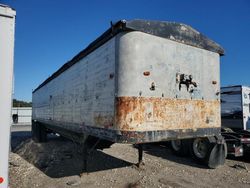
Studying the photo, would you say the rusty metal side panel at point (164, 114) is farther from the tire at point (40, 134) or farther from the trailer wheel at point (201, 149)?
the tire at point (40, 134)

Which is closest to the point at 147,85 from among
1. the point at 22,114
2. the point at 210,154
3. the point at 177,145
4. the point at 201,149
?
the point at 210,154

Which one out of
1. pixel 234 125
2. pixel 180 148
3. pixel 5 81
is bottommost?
pixel 180 148

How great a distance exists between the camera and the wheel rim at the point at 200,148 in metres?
7.74

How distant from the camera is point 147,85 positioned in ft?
17.8

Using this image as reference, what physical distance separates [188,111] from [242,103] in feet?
13.8

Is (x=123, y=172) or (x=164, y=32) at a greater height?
(x=164, y=32)

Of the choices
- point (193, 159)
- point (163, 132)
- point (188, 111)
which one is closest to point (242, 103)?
point (193, 159)

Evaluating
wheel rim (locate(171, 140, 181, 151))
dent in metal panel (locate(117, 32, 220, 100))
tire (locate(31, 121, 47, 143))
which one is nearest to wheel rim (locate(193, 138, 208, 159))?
wheel rim (locate(171, 140, 181, 151))

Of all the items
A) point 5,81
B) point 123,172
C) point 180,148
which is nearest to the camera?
point 5,81

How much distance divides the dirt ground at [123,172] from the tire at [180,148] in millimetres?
224

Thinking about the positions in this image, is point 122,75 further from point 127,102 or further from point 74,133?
point 74,133

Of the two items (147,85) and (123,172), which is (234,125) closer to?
(123,172)

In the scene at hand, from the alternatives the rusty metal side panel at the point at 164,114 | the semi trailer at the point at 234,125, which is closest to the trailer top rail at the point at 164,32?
the rusty metal side panel at the point at 164,114

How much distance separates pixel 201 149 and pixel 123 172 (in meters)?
2.70
